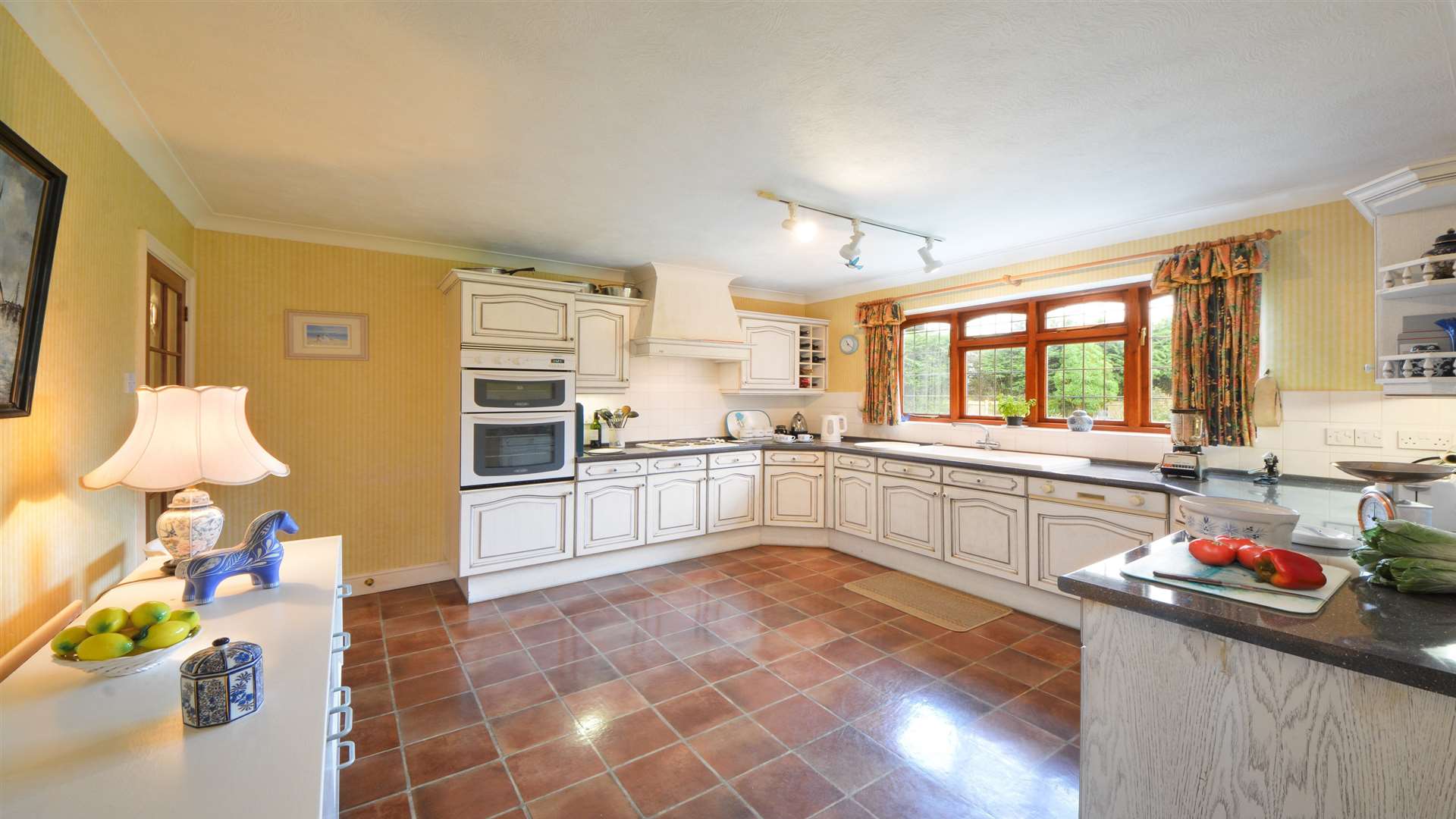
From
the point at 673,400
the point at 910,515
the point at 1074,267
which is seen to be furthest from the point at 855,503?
the point at 1074,267

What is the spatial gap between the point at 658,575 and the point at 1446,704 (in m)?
3.58

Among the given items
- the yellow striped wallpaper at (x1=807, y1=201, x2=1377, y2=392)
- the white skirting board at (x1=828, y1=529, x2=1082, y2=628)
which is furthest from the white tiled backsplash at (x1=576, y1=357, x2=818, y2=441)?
the yellow striped wallpaper at (x1=807, y1=201, x2=1377, y2=392)

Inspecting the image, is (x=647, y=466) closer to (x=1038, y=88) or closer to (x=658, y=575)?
(x=658, y=575)

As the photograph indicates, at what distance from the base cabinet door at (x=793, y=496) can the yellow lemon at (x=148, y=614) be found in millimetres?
→ 3815

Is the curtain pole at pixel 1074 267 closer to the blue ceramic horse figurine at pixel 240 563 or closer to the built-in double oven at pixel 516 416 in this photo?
the built-in double oven at pixel 516 416

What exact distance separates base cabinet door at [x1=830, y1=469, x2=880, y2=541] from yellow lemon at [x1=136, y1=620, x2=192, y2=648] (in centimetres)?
377

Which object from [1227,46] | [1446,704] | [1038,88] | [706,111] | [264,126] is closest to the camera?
[1446,704]

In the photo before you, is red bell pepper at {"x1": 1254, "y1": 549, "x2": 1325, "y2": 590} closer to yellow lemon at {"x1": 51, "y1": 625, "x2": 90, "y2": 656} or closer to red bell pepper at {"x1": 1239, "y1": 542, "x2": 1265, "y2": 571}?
red bell pepper at {"x1": 1239, "y1": 542, "x2": 1265, "y2": 571}

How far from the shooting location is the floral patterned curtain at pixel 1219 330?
2.83 m

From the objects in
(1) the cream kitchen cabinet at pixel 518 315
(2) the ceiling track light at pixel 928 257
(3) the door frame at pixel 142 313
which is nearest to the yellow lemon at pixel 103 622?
(3) the door frame at pixel 142 313

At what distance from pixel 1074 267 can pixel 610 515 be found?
3.46 m

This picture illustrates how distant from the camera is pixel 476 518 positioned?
346 centimetres

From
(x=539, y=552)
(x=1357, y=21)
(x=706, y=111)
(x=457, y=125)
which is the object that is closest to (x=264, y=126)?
(x=457, y=125)

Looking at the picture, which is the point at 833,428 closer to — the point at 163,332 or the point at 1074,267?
the point at 1074,267
